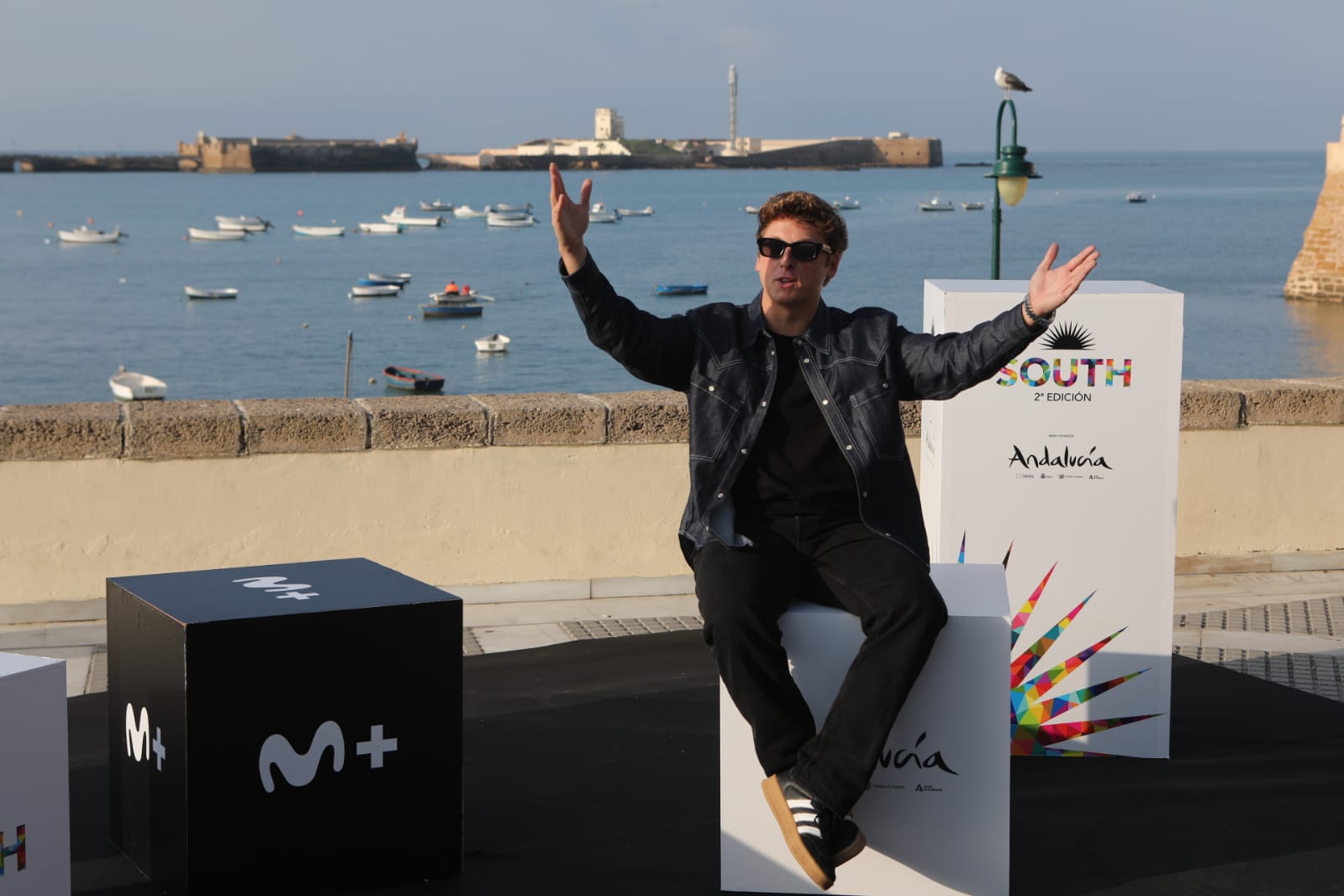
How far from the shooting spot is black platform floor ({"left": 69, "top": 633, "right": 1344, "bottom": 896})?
386 centimetres

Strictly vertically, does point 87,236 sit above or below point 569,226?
above

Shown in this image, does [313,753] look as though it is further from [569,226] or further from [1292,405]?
[1292,405]

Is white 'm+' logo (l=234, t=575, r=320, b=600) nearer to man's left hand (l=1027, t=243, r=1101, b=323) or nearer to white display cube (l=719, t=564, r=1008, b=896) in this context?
white display cube (l=719, t=564, r=1008, b=896)

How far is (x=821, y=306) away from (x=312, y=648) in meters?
1.57

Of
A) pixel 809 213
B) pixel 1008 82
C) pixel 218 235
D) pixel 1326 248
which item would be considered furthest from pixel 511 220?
pixel 809 213

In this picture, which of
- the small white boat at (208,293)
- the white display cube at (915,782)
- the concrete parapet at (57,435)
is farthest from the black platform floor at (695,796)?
the small white boat at (208,293)

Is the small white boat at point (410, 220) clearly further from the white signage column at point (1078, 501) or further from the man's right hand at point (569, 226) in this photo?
the man's right hand at point (569, 226)

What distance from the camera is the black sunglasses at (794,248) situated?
3.97 meters

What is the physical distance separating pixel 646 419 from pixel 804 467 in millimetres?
2934

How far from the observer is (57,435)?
6266 mm

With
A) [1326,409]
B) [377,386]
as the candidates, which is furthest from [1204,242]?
[1326,409]

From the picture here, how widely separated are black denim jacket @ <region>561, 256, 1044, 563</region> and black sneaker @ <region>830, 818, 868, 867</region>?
0.69 m

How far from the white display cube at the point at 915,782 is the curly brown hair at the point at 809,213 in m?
0.98

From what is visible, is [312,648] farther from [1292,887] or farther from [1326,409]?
[1326,409]
